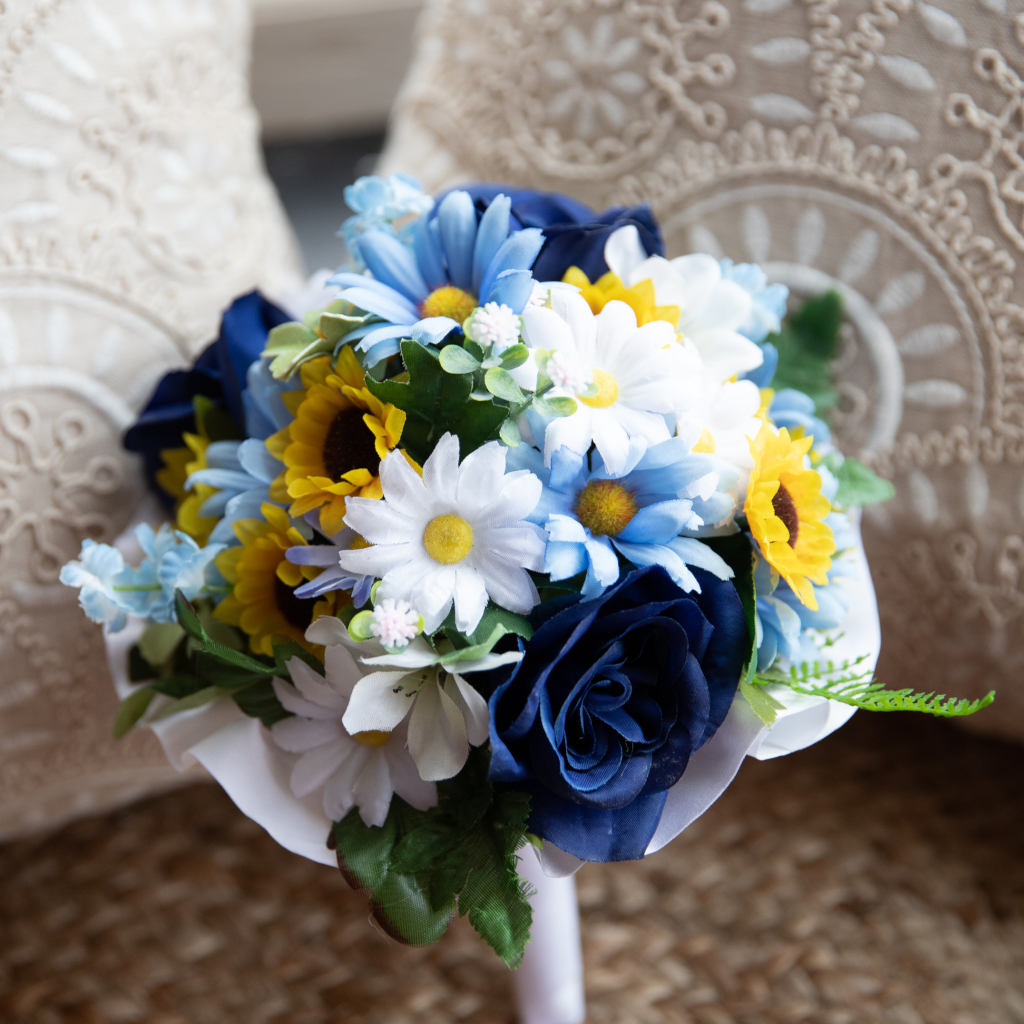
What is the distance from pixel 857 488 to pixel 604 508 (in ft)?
0.73

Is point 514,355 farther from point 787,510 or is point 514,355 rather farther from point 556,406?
point 787,510

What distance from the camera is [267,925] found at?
30.0 inches

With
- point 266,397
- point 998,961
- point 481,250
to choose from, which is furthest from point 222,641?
point 998,961

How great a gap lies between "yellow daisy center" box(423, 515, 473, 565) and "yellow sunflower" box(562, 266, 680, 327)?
0.15 m

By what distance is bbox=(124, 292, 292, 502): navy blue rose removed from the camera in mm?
565

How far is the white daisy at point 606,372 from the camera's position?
17.1 inches

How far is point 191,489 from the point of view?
0.60 metres

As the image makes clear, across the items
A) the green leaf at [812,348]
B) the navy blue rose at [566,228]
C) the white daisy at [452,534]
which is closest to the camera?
the white daisy at [452,534]

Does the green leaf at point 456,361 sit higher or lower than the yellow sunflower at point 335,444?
higher

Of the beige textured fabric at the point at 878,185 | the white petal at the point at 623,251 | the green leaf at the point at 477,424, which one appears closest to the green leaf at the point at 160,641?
the green leaf at the point at 477,424

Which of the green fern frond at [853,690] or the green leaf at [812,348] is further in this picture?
the green leaf at [812,348]

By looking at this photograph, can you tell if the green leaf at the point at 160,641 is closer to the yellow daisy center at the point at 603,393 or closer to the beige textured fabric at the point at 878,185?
the yellow daisy center at the point at 603,393

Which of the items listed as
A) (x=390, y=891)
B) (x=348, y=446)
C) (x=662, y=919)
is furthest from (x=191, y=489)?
(x=662, y=919)

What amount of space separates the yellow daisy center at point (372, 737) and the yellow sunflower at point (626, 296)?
244 mm
